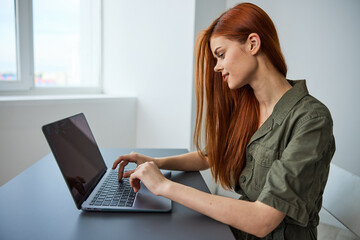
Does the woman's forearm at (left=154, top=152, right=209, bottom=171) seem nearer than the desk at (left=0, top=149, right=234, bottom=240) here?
No

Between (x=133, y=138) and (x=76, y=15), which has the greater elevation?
(x=76, y=15)

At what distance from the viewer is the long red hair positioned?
964 millimetres

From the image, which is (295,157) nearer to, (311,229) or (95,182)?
(311,229)

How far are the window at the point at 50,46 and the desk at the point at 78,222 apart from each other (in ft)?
4.69

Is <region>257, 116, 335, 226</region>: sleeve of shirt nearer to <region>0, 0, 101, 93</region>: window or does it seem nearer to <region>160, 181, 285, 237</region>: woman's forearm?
<region>160, 181, 285, 237</region>: woman's forearm

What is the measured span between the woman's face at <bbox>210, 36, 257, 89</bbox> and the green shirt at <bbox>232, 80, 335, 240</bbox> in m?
0.14

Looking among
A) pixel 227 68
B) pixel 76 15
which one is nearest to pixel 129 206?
pixel 227 68

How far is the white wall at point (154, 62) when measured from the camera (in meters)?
2.30

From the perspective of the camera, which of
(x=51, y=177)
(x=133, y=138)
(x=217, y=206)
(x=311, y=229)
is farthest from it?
(x=133, y=138)

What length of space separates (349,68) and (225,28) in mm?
1127

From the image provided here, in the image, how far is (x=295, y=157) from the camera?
2.50 ft

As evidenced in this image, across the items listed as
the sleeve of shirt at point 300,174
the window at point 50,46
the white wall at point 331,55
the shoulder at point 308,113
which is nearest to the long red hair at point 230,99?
the shoulder at point 308,113

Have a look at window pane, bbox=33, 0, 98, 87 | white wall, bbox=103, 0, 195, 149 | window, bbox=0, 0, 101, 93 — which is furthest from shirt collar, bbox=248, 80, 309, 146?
window pane, bbox=33, 0, 98, 87

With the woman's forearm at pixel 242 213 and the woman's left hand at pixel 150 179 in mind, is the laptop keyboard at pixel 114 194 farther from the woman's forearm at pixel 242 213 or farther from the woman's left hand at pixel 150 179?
the woman's forearm at pixel 242 213
